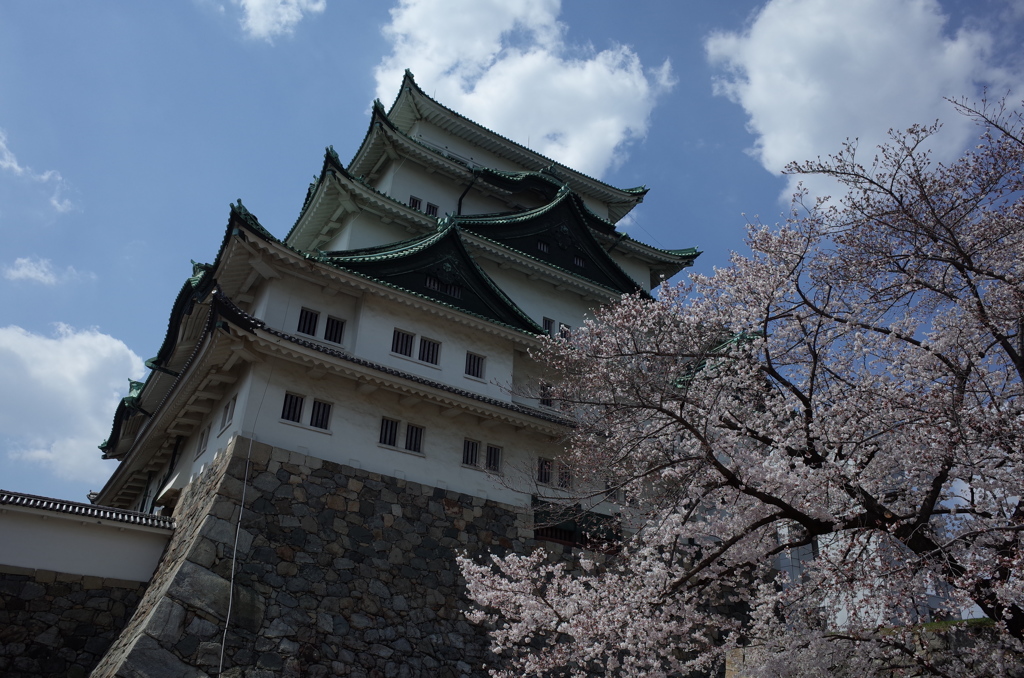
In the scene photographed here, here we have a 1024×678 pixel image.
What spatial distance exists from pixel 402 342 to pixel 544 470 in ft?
16.7

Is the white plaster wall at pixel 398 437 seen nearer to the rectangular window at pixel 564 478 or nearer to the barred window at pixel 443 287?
the rectangular window at pixel 564 478

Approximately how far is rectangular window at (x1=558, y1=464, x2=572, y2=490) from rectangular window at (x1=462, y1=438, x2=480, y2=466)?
2.43m

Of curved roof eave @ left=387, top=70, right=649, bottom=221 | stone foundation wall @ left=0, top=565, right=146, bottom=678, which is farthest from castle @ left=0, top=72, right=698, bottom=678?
curved roof eave @ left=387, top=70, right=649, bottom=221

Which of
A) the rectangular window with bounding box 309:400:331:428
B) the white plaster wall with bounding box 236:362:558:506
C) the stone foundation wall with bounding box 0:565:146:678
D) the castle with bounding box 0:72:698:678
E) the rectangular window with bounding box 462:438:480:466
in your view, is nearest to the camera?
the stone foundation wall with bounding box 0:565:146:678

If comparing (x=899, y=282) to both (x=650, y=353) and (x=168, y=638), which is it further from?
(x=168, y=638)

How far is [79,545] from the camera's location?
14.6 m

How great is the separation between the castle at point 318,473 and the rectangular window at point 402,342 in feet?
0.12

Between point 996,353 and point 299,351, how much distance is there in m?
12.7

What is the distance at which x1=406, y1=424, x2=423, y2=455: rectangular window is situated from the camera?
57.4 feet

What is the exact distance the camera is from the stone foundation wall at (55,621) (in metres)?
13.2

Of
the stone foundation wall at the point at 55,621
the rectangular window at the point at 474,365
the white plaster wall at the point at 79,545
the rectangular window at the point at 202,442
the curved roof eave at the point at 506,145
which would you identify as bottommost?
the stone foundation wall at the point at 55,621

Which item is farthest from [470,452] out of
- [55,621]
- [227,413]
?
[55,621]

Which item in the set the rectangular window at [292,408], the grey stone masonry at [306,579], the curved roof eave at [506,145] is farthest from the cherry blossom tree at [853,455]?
the curved roof eave at [506,145]

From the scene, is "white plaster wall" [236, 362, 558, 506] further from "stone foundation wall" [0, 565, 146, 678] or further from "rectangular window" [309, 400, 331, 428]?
"stone foundation wall" [0, 565, 146, 678]
